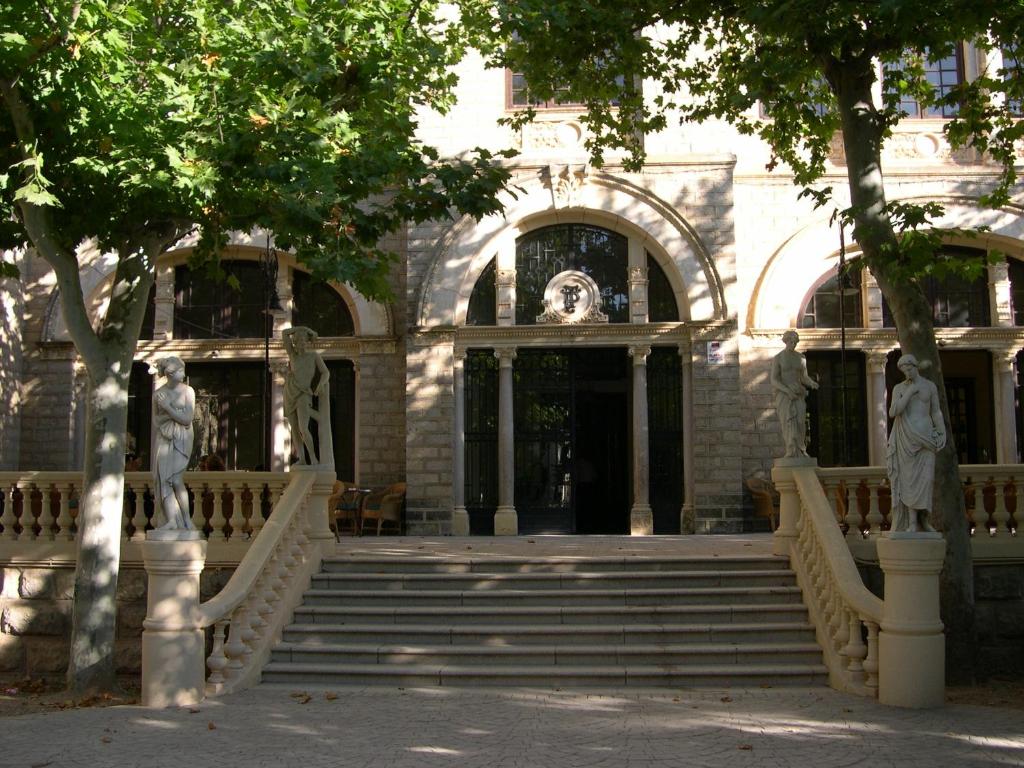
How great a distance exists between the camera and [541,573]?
457 inches

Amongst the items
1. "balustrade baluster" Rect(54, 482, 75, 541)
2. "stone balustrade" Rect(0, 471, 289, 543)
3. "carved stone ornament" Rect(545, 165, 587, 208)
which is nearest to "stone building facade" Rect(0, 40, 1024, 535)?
"carved stone ornament" Rect(545, 165, 587, 208)

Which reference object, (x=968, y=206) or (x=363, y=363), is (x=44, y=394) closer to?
(x=363, y=363)

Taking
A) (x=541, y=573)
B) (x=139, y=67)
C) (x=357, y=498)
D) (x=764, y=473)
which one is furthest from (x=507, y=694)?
(x=764, y=473)

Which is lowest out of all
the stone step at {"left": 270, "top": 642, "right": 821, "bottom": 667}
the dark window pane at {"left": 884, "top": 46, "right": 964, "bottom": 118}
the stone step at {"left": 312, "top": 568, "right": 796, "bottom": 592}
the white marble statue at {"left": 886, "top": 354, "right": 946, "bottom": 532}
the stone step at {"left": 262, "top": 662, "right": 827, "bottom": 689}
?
the stone step at {"left": 262, "top": 662, "right": 827, "bottom": 689}

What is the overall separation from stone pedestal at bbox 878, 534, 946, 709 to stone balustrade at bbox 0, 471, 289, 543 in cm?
646

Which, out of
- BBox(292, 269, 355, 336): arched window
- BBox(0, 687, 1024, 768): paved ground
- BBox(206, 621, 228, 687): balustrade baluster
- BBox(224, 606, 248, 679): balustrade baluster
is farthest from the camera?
BBox(292, 269, 355, 336): arched window

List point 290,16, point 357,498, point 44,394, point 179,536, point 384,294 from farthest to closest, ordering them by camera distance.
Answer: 1. point 44,394
2. point 357,498
3. point 384,294
4. point 290,16
5. point 179,536

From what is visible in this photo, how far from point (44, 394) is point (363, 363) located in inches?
210

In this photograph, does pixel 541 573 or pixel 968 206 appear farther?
pixel 968 206

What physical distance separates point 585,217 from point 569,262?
0.79 metres

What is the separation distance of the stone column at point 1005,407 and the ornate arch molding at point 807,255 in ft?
5.75

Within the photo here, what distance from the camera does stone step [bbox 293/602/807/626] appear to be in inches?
423

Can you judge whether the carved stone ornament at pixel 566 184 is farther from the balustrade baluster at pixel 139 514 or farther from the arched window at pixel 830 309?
the balustrade baluster at pixel 139 514

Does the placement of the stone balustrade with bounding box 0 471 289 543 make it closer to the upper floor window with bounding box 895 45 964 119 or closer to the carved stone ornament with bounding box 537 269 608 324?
the carved stone ornament with bounding box 537 269 608 324
